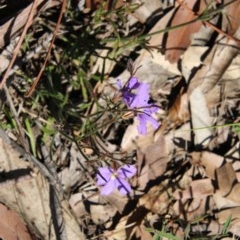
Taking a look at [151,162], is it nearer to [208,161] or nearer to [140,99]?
[208,161]

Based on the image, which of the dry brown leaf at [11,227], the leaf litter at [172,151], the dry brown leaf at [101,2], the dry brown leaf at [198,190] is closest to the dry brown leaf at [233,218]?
the leaf litter at [172,151]

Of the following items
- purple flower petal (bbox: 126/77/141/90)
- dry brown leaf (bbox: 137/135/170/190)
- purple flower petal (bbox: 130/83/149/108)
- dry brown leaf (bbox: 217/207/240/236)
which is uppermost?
purple flower petal (bbox: 126/77/141/90)

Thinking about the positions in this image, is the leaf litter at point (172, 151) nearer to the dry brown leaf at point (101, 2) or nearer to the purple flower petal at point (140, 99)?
the dry brown leaf at point (101, 2)

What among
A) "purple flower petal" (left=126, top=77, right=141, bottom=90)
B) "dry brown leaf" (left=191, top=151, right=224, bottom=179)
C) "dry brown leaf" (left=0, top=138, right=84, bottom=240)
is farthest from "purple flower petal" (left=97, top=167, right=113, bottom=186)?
"dry brown leaf" (left=191, top=151, right=224, bottom=179)

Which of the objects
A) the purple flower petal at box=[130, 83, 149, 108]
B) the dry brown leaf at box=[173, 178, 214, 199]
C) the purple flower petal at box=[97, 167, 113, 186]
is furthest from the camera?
the dry brown leaf at box=[173, 178, 214, 199]

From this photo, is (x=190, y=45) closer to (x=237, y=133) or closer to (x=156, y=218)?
(x=237, y=133)

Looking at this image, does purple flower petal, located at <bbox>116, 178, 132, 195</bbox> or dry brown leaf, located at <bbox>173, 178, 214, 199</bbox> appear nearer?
purple flower petal, located at <bbox>116, 178, 132, 195</bbox>

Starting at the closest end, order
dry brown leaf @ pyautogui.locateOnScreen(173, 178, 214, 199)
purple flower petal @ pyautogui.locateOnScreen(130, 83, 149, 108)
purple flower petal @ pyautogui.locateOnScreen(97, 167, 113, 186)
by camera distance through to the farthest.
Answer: purple flower petal @ pyautogui.locateOnScreen(130, 83, 149, 108) → purple flower petal @ pyautogui.locateOnScreen(97, 167, 113, 186) → dry brown leaf @ pyautogui.locateOnScreen(173, 178, 214, 199)

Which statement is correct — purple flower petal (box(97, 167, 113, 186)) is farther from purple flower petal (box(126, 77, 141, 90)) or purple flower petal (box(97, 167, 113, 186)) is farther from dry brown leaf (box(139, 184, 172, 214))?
purple flower petal (box(126, 77, 141, 90))

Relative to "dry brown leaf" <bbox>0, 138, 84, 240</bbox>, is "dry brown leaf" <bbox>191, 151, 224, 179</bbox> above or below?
below
